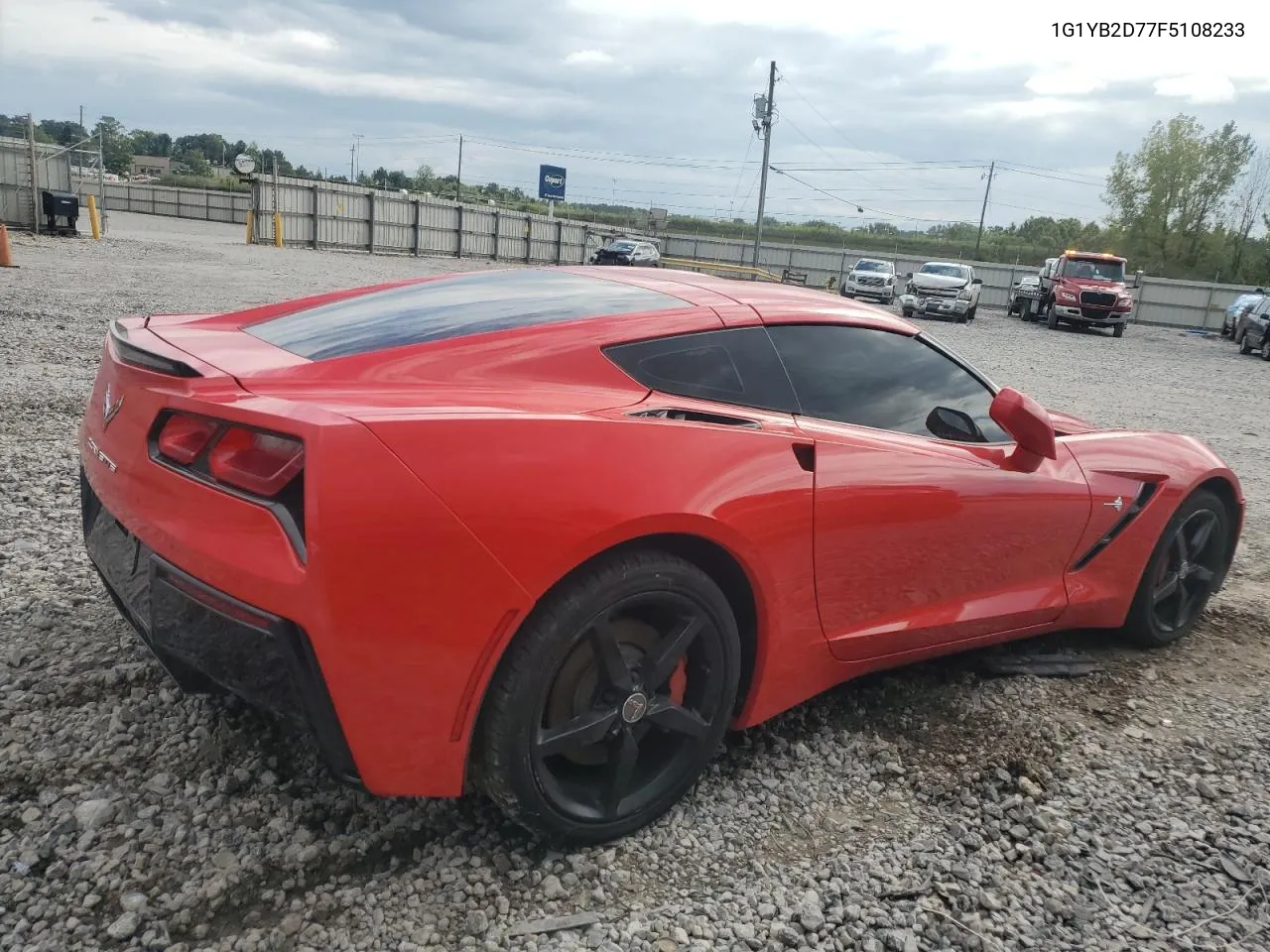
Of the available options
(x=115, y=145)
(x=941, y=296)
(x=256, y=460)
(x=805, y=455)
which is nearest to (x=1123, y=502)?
(x=805, y=455)

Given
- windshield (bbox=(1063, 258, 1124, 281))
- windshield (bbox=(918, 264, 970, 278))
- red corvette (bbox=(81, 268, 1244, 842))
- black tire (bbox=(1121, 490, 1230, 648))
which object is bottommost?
black tire (bbox=(1121, 490, 1230, 648))

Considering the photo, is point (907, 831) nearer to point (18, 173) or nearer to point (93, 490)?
point (93, 490)

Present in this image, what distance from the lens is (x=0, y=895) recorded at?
1.94 meters

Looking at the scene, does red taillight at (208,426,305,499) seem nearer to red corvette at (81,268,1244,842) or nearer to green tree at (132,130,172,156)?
red corvette at (81,268,1244,842)

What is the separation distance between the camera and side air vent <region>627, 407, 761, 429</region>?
2248 mm

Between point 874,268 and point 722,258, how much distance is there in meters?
18.4

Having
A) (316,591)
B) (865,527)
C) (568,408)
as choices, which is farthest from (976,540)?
(316,591)

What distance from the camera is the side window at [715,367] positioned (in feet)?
7.82

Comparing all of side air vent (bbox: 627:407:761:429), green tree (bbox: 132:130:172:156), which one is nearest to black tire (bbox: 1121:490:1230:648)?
side air vent (bbox: 627:407:761:429)

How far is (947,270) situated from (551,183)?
92.5 ft

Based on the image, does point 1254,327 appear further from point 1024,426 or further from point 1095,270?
point 1024,426

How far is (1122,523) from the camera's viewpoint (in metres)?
3.52

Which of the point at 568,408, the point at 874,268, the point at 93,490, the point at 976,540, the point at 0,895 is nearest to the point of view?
the point at 0,895

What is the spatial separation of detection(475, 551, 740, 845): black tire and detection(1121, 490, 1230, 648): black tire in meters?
2.22
